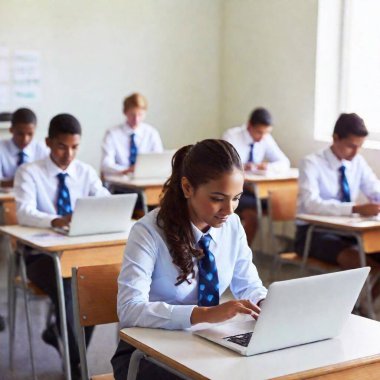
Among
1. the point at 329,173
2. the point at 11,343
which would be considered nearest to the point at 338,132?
the point at 329,173

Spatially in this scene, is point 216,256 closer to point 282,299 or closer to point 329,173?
point 282,299

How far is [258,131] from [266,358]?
14.5 ft

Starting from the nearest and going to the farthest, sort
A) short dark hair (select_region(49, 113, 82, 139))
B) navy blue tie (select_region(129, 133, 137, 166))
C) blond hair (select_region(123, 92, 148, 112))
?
short dark hair (select_region(49, 113, 82, 139))
blond hair (select_region(123, 92, 148, 112))
navy blue tie (select_region(129, 133, 137, 166))

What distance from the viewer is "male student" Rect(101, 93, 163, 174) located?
21.2 feet

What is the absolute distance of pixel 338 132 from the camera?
4.69 meters

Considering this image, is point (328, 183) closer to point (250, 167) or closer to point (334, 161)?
point (334, 161)

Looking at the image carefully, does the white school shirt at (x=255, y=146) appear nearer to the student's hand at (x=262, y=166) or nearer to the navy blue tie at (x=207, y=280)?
the student's hand at (x=262, y=166)

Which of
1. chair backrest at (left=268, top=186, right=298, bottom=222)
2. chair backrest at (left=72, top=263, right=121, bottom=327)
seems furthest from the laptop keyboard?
chair backrest at (left=268, top=186, right=298, bottom=222)

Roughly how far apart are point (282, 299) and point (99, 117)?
525 centimetres

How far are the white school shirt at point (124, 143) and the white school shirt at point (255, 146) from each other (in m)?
0.62

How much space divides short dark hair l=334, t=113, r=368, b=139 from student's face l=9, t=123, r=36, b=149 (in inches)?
88.9

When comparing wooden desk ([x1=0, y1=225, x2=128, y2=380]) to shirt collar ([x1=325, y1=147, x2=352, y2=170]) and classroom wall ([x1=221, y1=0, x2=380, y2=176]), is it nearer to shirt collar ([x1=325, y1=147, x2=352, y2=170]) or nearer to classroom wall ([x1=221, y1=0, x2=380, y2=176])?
shirt collar ([x1=325, y1=147, x2=352, y2=170])

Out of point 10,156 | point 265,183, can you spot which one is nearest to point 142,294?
point 265,183

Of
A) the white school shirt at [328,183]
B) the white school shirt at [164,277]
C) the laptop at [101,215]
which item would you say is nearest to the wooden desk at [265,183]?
the white school shirt at [328,183]
